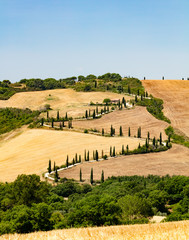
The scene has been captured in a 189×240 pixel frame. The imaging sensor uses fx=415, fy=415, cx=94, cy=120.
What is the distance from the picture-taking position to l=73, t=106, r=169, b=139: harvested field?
448 ft

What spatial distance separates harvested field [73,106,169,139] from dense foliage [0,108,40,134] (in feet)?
70.7

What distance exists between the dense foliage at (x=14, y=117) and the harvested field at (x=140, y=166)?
178ft

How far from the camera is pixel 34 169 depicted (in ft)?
330

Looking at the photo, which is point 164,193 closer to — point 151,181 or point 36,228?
point 151,181

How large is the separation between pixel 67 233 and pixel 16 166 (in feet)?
260

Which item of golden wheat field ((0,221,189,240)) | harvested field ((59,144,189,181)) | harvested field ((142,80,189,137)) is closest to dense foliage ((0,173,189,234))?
harvested field ((59,144,189,181))

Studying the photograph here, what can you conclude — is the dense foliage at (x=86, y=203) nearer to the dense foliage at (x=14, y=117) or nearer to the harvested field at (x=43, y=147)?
the harvested field at (x=43, y=147)

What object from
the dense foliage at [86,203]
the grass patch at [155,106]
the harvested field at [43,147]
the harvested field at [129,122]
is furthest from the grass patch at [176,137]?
the dense foliage at [86,203]

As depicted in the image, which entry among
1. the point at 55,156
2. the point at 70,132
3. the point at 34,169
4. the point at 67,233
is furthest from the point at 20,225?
the point at 70,132

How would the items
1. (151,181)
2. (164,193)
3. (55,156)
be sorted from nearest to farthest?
(164,193)
(151,181)
(55,156)

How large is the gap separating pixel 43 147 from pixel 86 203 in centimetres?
7239

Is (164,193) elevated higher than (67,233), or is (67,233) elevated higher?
(67,233)

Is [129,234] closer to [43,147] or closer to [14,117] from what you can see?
[43,147]

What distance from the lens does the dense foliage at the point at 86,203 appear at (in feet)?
155
